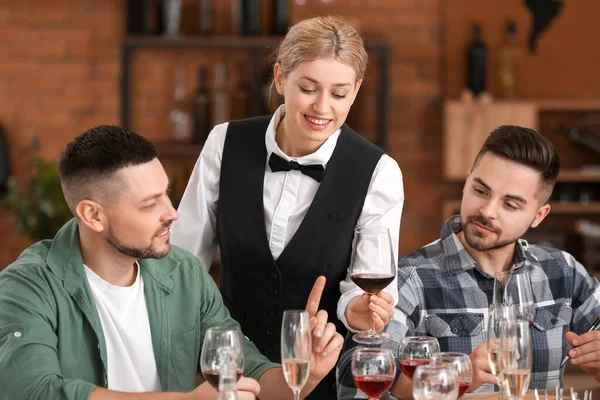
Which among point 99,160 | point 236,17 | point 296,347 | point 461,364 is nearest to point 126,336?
point 99,160

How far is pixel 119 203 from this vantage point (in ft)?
6.60

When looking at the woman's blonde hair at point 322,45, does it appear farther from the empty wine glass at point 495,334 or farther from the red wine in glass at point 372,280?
the empty wine glass at point 495,334

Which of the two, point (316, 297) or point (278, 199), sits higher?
point (278, 199)

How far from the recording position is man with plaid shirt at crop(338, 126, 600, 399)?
2.38 metres

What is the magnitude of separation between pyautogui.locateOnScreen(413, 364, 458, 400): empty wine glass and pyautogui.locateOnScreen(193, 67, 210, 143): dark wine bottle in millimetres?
3531

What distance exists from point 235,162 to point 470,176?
24.5 inches

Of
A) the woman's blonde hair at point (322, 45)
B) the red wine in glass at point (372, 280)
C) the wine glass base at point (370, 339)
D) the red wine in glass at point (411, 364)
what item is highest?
the woman's blonde hair at point (322, 45)

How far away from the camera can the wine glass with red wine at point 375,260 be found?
1974 millimetres

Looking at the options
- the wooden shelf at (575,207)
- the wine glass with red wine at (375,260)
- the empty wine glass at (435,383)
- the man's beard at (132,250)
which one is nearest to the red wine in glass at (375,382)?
the empty wine glass at (435,383)

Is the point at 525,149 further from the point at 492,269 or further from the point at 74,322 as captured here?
the point at 74,322

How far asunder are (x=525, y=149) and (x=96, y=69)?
336 cm

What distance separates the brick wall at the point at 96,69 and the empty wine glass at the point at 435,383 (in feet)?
12.0

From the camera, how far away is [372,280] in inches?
78.2

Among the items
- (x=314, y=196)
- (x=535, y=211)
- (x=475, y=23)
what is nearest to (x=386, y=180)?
(x=314, y=196)
